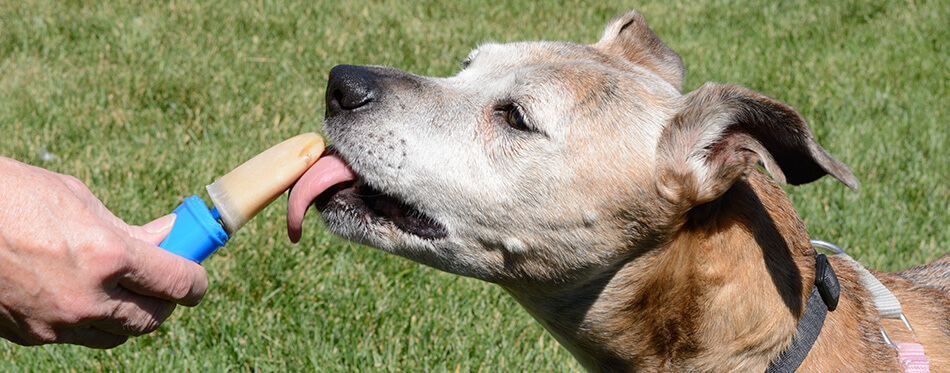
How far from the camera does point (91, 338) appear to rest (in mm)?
2539

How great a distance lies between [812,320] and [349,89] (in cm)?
175

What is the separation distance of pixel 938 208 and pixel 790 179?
352cm

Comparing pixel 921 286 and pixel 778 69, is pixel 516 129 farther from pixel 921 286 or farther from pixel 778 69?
pixel 778 69

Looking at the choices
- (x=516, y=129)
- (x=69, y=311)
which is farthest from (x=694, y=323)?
(x=69, y=311)

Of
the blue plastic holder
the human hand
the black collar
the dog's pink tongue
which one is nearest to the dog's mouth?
the dog's pink tongue

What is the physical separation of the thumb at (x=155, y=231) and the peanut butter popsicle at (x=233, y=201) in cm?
3

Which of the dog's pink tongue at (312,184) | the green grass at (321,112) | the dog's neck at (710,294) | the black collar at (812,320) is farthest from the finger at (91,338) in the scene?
the black collar at (812,320)

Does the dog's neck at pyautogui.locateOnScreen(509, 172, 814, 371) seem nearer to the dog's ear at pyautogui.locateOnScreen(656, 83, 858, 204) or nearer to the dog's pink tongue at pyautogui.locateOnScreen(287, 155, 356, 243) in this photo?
the dog's ear at pyautogui.locateOnScreen(656, 83, 858, 204)

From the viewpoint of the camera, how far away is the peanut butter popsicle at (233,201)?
259 centimetres

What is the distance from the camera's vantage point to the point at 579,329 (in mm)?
3008

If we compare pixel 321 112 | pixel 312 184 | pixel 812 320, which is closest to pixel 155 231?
pixel 312 184

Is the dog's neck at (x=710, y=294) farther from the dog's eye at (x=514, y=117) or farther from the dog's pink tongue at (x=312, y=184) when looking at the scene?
the dog's pink tongue at (x=312, y=184)

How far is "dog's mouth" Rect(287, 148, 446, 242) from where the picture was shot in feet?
9.55

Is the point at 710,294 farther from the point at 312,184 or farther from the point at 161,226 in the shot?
the point at 161,226
